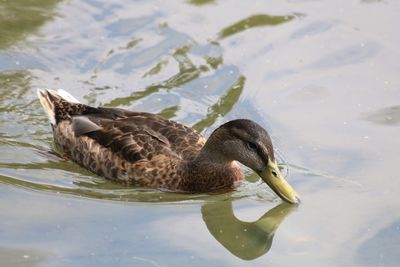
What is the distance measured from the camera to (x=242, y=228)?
25.1 ft

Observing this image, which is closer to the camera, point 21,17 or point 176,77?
point 176,77

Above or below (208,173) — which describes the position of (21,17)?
above

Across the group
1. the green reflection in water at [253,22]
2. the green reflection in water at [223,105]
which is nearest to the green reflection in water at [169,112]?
the green reflection in water at [223,105]

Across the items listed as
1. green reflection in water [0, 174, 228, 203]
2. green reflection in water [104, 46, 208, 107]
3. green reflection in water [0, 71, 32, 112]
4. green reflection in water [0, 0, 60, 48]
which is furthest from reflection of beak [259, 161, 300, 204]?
green reflection in water [0, 0, 60, 48]

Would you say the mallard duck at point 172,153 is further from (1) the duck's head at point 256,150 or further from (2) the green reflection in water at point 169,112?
(2) the green reflection in water at point 169,112

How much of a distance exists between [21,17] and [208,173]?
396 cm

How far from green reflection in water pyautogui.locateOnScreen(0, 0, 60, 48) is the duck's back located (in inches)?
79.6

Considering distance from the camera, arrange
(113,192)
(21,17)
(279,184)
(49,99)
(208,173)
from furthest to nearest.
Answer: (21,17) < (49,99) < (208,173) < (113,192) < (279,184)

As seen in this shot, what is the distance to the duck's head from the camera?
784cm

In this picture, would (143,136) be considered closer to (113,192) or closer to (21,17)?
(113,192)

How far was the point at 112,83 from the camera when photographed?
10023 millimetres

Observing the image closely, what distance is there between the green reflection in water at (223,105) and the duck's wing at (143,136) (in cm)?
75

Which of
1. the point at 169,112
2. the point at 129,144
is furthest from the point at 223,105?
the point at 129,144

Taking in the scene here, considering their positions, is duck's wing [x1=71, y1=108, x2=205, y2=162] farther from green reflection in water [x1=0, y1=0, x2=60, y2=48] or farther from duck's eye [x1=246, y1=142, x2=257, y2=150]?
green reflection in water [x1=0, y1=0, x2=60, y2=48]
